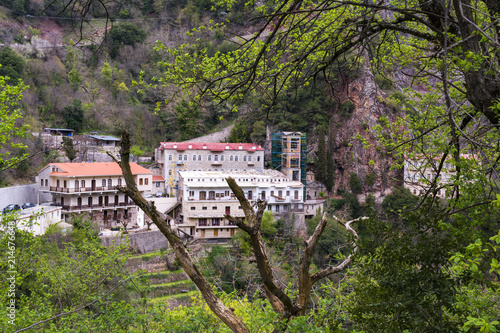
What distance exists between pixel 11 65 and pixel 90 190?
1090 cm

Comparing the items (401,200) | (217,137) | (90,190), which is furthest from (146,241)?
(401,200)

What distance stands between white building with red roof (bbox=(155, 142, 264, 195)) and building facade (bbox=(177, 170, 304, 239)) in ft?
5.60

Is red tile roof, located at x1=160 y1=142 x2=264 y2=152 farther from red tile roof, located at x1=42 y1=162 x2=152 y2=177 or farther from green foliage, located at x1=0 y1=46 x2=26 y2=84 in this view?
green foliage, located at x1=0 y1=46 x2=26 y2=84

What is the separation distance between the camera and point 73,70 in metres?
26.7

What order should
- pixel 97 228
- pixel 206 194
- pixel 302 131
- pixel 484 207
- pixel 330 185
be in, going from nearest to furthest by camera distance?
pixel 484 207, pixel 97 228, pixel 206 194, pixel 330 185, pixel 302 131

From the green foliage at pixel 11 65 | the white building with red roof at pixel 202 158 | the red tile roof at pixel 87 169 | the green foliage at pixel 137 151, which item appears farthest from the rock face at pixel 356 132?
the green foliage at pixel 11 65

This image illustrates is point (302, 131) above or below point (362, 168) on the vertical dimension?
above

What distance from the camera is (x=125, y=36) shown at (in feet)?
104

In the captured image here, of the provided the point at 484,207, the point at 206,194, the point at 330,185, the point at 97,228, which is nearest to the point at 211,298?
the point at 484,207

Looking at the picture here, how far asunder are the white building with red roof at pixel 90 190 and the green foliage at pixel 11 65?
791cm

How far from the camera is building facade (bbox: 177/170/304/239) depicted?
2023 centimetres

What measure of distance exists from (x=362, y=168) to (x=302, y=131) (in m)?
5.00

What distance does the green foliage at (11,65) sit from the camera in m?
22.6

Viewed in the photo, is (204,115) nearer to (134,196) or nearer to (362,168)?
(362,168)
